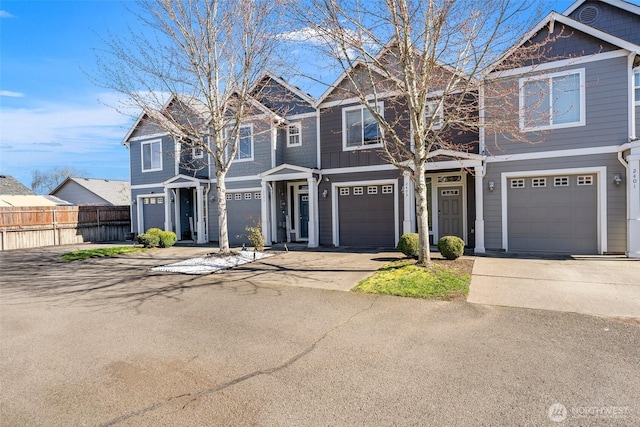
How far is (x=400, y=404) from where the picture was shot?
321 cm

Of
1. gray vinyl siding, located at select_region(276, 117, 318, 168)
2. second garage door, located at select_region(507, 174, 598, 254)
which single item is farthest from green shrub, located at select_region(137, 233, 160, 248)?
second garage door, located at select_region(507, 174, 598, 254)

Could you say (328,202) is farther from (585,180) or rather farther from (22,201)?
(22,201)

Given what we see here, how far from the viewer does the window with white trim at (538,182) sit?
36.2 ft

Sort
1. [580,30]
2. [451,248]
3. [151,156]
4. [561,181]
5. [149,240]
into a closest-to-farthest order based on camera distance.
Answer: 1. [451,248]
2. [580,30]
3. [561,181]
4. [149,240]
5. [151,156]

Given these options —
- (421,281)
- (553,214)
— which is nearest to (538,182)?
(553,214)

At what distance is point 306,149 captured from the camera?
15.1 metres

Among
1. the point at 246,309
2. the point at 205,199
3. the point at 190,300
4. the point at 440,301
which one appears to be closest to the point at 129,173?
the point at 205,199

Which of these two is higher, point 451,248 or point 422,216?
point 422,216

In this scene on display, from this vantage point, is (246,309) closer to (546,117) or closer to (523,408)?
(523,408)

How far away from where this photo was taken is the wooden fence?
17031mm

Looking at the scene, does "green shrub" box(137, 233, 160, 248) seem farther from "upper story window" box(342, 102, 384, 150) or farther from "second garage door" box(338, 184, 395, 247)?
"upper story window" box(342, 102, 384, 150)

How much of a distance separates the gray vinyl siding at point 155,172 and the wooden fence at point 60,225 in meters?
3.05

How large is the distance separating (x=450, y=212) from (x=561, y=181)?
11.2ft

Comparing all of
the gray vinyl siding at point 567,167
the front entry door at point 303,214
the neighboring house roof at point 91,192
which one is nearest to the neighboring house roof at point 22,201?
the neighboring house roof at point 91,192
